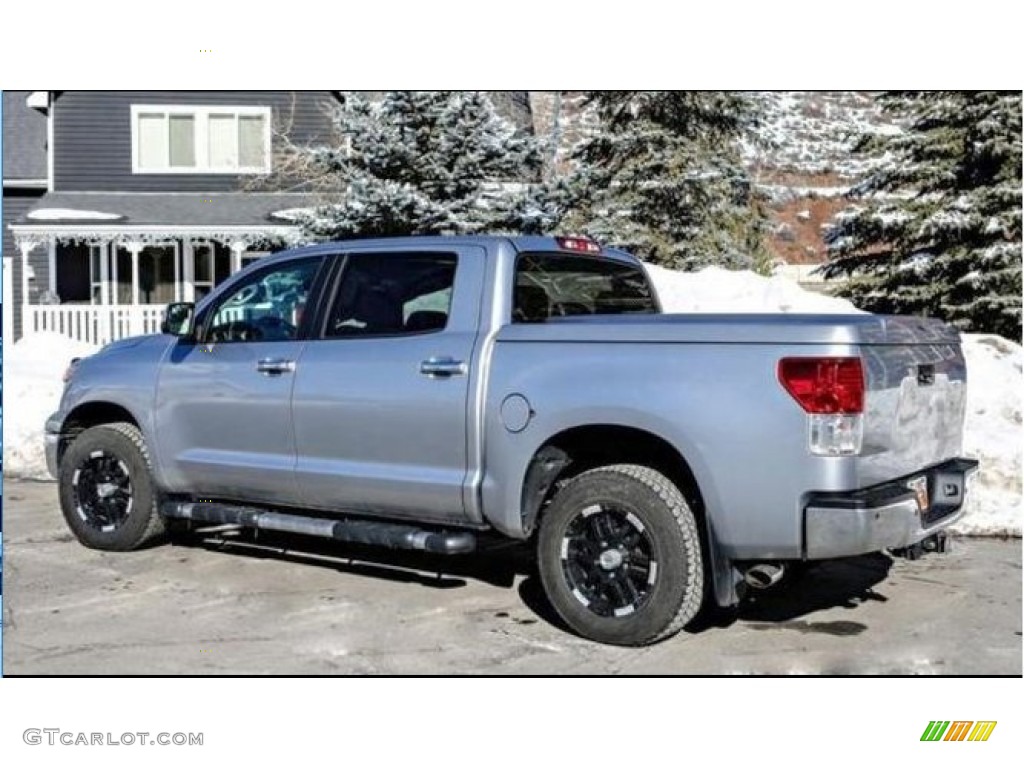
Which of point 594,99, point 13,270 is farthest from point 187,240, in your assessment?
point 594,99

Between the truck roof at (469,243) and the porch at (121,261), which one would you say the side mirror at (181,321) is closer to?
the truck roof at (469,243)

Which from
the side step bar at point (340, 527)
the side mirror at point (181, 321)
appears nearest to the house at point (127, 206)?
the side mirror at point (181, 321)

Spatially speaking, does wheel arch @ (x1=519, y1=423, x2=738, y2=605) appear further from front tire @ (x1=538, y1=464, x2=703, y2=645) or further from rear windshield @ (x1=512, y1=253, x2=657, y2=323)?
rear windshield @ (x1=512, y1=253, x2=657, y2=323)

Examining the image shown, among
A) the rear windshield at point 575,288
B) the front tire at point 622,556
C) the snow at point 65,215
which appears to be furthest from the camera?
the snow at point 65,215

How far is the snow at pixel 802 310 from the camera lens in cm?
766

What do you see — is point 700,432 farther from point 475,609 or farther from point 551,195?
point 551,195

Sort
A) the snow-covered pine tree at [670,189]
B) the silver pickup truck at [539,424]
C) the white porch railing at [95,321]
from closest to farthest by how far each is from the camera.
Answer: the silver pickup truck at [539,424]
the snow-covered pine tree at [670,189]
the white porch railing at [95,321]

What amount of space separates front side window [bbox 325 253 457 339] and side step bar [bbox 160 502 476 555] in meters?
0.98

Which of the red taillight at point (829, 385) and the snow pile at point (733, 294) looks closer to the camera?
the red taillight at point (829, 385)

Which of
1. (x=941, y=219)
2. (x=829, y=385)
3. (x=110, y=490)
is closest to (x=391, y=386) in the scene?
(x=829, y=385)

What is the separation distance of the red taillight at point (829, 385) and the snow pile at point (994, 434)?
2617 mm

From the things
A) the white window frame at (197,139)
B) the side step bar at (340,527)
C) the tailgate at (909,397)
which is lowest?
the side step bar at (340,527)

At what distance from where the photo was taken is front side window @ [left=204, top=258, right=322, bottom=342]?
619cm
